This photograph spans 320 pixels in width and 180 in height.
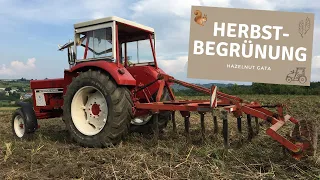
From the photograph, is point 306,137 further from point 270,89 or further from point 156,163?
point 270,89

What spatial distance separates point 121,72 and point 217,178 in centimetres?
242

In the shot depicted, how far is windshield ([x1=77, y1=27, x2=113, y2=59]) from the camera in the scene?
18.8 ft

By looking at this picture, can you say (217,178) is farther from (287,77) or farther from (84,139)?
(287,77)

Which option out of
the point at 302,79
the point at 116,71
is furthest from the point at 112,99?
the point at 302,79

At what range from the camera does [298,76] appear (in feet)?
36.2

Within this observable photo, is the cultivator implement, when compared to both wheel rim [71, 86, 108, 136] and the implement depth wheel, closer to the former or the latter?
the implement depth wheel

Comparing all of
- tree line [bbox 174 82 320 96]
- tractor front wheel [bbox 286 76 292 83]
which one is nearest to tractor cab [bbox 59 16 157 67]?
tractor front wheel [bbox 286 76 292 83]

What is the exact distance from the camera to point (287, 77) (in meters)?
10.5

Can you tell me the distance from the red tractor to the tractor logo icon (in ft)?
18.9

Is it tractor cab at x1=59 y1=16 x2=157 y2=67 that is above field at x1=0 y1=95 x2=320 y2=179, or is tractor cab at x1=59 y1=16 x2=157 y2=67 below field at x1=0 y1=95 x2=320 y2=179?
above

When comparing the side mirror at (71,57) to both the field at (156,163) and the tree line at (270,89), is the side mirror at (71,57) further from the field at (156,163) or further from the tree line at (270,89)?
the tree line at (270,89)

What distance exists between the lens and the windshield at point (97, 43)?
5719 millimetres

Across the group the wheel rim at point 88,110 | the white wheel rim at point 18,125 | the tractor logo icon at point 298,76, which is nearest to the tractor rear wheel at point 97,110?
the wheel rim at point 88,110

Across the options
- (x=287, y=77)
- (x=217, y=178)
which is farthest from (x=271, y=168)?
(x=287, y=77)
